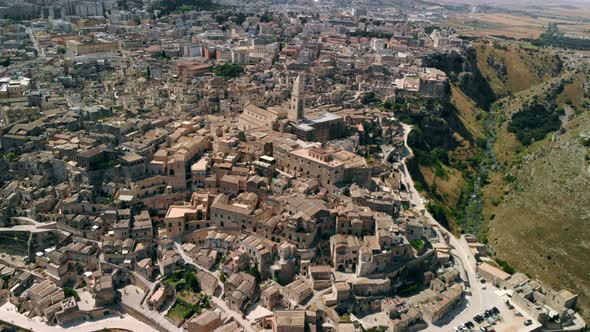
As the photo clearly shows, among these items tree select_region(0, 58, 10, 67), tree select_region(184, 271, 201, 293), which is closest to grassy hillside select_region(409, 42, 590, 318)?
tree select_region(184, 271, 201, 293)

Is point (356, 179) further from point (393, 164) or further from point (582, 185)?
point (582, 185)

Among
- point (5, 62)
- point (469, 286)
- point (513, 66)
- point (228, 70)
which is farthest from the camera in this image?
point (513, 66)

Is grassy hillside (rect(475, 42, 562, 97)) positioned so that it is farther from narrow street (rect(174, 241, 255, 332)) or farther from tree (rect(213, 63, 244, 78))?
narrow street (rect(174, 241, 255, 332))

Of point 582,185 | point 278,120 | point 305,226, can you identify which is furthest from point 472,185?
point 305,226

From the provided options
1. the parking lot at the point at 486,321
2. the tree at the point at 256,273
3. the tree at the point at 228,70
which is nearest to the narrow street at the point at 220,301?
the tree at the point at 256,273

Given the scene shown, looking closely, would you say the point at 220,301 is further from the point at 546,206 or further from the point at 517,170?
Answer: the point at 517,170

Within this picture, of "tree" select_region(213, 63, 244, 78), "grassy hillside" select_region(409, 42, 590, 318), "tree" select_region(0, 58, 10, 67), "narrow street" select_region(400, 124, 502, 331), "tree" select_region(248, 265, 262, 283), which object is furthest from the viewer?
"tree" select_region(213, 63, 244, 78)

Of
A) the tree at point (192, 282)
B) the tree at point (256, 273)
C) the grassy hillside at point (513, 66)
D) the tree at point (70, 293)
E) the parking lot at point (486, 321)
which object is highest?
the grassy hillside at point (513, 66)

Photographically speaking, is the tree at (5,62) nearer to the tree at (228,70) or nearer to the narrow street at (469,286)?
the tree at (228,70)

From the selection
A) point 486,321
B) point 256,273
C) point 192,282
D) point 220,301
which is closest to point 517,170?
point 486,321

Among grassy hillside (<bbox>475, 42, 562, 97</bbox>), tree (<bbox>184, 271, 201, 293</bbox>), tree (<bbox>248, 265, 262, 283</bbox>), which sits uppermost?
grassy hillside (<bbox>475, 42, 562, 97</bbox>)

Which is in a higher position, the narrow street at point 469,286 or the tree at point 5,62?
the tree at point 5,62
